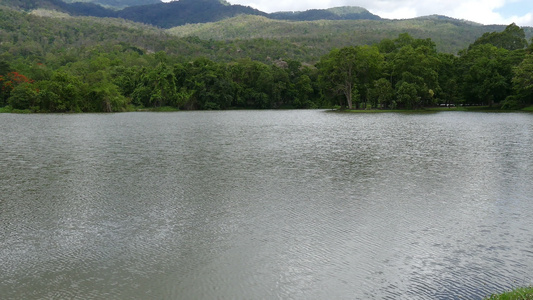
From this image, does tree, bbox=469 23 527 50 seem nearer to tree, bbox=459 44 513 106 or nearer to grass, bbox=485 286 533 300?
tree, bbox=459 44 513 106

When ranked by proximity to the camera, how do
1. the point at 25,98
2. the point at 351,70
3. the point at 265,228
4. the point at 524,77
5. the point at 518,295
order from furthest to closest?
the point at 351,70 < the point at 25,98 < the point at 524,77 < the point at 265,228 < the point at 518,295

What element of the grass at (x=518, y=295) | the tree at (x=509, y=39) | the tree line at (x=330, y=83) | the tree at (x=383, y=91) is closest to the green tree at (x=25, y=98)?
the tree line at (x=330, y=83)

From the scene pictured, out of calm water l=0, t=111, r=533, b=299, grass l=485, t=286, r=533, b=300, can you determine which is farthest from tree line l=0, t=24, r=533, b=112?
grass l=485, t=286, r=533, b=300

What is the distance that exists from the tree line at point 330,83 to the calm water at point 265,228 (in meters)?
59.5

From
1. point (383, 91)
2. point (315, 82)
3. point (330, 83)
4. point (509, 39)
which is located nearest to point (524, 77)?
point (383, 91)

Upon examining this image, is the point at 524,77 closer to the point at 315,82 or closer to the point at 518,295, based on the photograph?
the point at 315,82

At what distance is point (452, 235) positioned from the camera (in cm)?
947

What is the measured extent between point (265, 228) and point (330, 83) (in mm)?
78024

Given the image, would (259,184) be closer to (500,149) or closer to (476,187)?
(476,187)

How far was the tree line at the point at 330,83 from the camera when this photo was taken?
A: 250 feet

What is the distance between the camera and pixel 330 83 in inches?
3371

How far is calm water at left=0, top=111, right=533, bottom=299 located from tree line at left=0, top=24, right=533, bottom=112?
59.5 meters

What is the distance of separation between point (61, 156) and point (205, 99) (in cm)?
8244

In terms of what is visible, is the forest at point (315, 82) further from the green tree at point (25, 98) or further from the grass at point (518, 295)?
the grass at point (518, 295)
